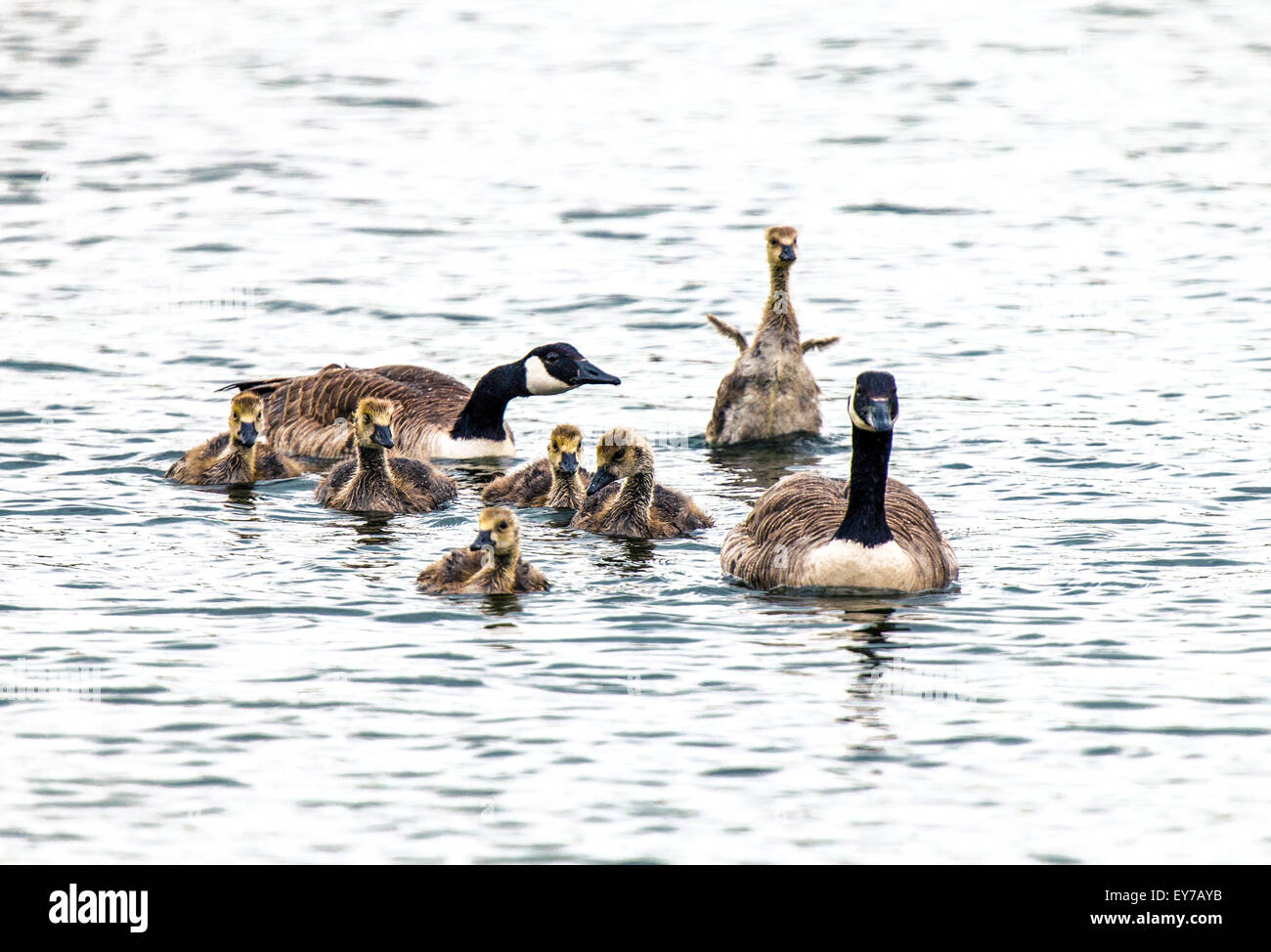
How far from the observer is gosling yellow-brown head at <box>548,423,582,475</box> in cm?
1584

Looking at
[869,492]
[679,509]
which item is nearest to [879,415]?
[869,492]

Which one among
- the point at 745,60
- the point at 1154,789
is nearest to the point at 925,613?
the point at 1154,789

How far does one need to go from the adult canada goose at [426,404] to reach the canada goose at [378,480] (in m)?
2.02

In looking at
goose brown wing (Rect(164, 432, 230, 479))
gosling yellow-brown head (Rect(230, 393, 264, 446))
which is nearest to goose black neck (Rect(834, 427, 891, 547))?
gosling yellow-brown head (Rect(230, 393, 264, 446))

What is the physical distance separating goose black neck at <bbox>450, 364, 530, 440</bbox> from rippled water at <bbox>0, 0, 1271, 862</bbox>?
54 cm

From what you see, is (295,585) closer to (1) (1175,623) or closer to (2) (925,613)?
(2) (925,613)

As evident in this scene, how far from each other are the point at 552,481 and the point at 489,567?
120 inches

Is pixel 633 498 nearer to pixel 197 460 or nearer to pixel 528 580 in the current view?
pixel 528 580

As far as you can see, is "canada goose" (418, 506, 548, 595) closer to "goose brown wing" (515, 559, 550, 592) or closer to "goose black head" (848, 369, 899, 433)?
"goose brown wing" (515, 559, 550, 592)

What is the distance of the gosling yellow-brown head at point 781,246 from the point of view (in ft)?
59.8

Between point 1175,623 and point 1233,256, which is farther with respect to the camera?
point 1233,256

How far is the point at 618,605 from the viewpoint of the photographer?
43.5 ft

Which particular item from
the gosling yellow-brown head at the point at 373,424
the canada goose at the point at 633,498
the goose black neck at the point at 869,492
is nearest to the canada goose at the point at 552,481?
the canada goose at the point at 633,498

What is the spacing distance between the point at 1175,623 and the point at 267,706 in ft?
18.5
